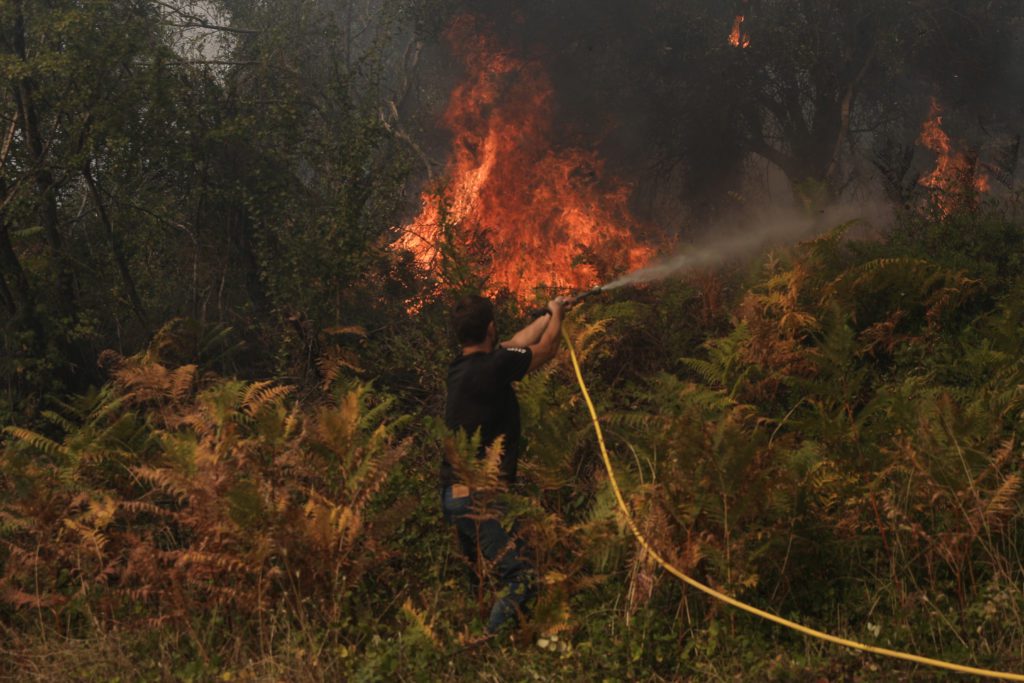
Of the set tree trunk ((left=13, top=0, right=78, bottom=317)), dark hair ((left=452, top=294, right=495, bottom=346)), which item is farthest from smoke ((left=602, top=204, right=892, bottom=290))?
tree trunk ((left=13, top=0, right=78, bottom=317))

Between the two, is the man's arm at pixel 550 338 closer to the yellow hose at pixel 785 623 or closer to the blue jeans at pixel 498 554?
the yellow hose at pixel 785 623

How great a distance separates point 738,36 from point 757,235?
15.8 feet

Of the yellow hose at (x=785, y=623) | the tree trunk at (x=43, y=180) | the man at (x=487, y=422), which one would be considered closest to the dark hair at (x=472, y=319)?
the man at (x=487, y=422)

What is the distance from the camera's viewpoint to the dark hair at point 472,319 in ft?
19.9

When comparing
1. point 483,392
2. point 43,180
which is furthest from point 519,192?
point 483,392

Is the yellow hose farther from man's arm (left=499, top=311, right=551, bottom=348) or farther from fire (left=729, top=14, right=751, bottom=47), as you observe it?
fire (left=729, top=14, right=751, bottom=47)

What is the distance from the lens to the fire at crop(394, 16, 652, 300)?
1312cm

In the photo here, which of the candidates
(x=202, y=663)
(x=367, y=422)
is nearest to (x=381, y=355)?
(x=367, y=422)

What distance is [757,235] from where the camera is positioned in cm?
1404

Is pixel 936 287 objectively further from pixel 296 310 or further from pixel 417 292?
pixel 296 310

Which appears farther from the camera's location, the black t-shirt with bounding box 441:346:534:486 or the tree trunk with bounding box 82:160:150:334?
the tree trunk with bounding box 82:160:150:334

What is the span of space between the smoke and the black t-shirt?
3936 millimetres

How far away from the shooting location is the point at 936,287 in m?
9.87

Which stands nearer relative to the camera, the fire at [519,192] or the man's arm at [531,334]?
the man's arm at [531,334]
